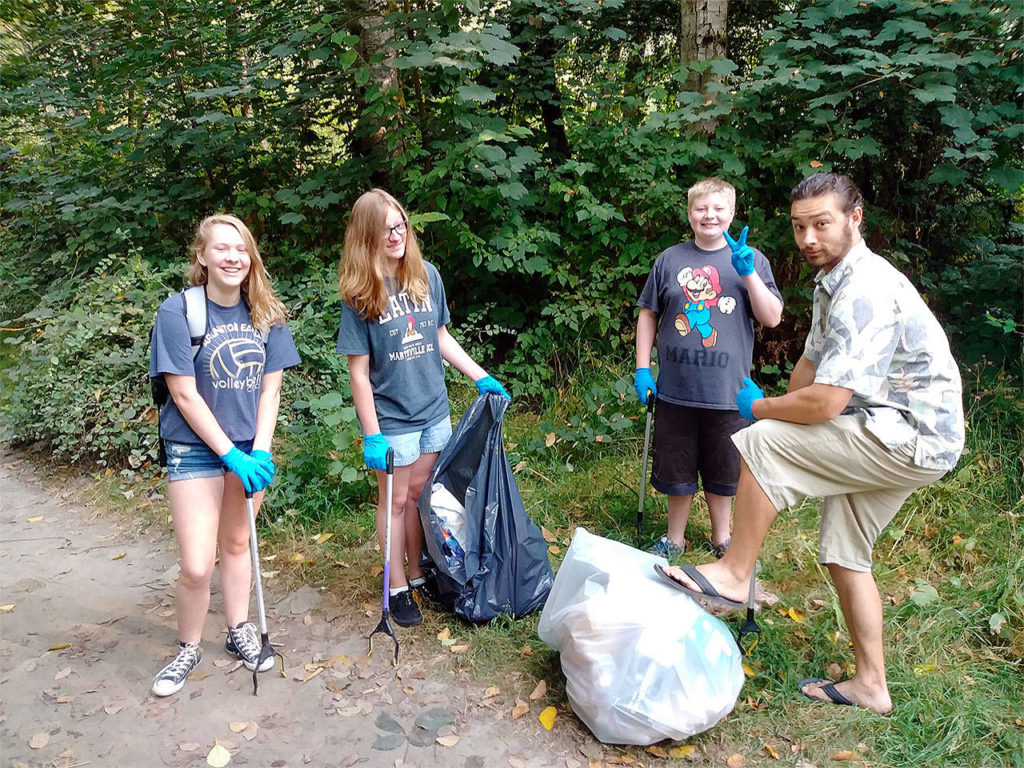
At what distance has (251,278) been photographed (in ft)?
8.84

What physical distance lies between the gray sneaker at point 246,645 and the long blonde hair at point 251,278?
4.14 feet

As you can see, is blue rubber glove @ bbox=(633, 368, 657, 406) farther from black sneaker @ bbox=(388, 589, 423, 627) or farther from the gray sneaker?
the gray sneaker

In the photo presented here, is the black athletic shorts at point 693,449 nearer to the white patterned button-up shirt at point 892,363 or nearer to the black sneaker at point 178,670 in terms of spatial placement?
the white patterned button-up shirt at point 892,363

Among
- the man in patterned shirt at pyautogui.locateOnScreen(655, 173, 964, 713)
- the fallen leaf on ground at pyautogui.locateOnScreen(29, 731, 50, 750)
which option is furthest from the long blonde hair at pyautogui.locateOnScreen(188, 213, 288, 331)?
the man in patterned shirt at pyautogui.locateOnScreen(655, 173, 964, 713)

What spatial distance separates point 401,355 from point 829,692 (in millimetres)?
2040

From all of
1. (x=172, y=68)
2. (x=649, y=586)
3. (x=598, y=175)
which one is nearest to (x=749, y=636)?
(x=649, y=586)

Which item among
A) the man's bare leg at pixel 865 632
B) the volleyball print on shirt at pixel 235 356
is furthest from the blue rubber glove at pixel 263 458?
the man's bare leg at pixel 865 632

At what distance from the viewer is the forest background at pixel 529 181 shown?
4191 millimetres

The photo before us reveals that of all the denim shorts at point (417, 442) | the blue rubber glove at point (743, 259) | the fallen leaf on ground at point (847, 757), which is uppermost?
the blue rubber glove at point (743, 259)

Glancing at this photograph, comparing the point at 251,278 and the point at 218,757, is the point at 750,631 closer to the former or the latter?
the point at 218,757

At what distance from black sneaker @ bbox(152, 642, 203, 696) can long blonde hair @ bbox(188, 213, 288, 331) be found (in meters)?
1.32

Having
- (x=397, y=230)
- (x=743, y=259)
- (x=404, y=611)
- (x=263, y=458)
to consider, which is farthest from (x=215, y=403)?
(x=743, y=259)

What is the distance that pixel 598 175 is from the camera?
5.30 meters

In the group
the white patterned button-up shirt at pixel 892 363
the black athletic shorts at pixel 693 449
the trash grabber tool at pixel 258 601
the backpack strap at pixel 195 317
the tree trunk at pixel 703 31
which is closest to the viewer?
the white patterned button-up shirt at pixel 892 363
